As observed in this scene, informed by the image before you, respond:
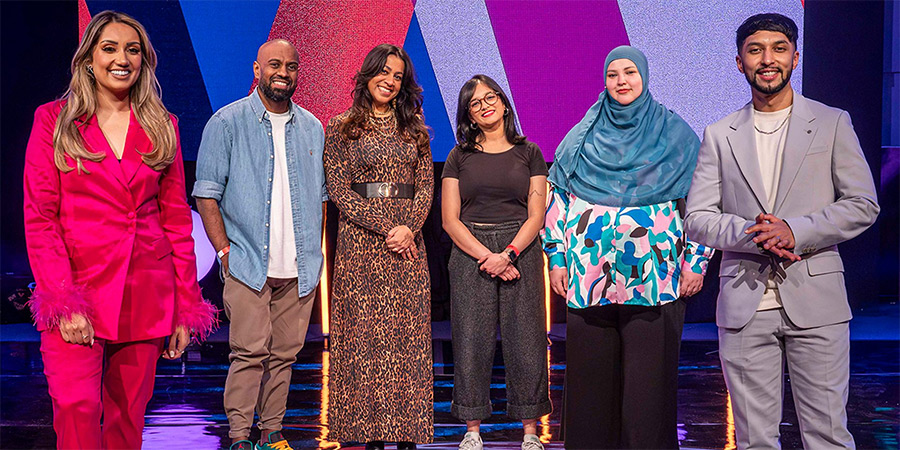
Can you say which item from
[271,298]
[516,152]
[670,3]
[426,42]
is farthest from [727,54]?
[271,298]

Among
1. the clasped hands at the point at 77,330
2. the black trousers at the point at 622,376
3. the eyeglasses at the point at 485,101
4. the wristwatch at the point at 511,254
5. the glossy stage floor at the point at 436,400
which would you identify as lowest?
the glossy stage floor at the point at 436,400

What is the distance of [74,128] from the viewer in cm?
236

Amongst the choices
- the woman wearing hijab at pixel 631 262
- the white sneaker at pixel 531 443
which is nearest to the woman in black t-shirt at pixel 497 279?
the white sneaker at pixel 531 443

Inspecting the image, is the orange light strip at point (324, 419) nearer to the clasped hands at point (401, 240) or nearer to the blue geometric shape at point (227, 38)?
the clasped hands at point (401, 240)

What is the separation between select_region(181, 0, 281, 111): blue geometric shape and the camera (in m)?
5.32

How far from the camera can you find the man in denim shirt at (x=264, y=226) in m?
3.14

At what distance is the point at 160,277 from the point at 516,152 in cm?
151

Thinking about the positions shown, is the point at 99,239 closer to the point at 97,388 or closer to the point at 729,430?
the point at 97,388

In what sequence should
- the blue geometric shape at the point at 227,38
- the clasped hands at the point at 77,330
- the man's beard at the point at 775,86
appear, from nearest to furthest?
the clasped hands at the point at 77,330, the man's beard at the point at 775,86, the blue geometric shape at the point at 227,38

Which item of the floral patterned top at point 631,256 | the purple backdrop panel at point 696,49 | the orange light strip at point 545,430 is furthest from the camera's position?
the purple backdrop panel at point 696,49

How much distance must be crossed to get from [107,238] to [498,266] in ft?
4.77

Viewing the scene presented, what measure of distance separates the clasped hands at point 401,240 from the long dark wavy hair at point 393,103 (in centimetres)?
36

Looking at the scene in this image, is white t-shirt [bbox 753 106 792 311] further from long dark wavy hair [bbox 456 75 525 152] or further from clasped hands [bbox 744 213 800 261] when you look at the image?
long dark wavy hair [bbox 456 75 525 152]

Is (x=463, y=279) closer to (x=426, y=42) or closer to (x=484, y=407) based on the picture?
(x=484, y=407)
